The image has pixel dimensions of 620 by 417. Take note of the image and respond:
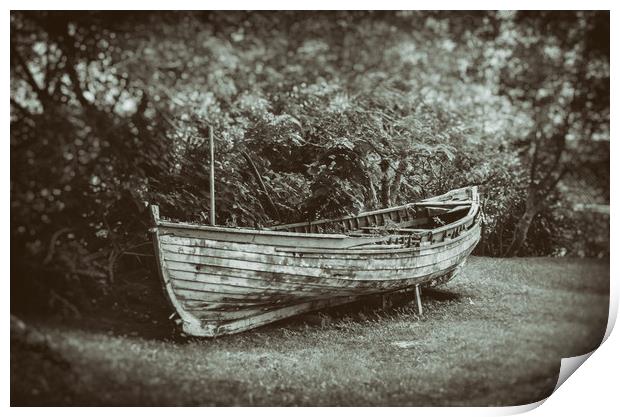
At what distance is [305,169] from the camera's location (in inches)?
161

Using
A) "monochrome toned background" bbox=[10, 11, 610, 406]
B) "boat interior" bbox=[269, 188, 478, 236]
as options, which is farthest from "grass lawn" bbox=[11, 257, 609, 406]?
"boat interior" bbox=[269, 188, 478, 236]

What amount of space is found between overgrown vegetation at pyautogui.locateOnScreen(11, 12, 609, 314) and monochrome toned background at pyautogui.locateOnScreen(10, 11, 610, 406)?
0.01 metres

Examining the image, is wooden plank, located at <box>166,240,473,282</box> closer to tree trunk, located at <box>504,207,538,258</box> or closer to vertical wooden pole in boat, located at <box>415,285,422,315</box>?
vertical wooden pole in boat, located at <box>415,285,422,315</box>

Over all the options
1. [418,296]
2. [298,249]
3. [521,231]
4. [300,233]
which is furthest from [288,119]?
[521,231]

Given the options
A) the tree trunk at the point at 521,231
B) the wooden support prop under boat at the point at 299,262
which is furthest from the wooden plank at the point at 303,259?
the tree trunk at the point at 521,231

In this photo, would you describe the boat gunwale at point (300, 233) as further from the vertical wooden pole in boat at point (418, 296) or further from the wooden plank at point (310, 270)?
the vertical wooden pole in boat at point (418, 296)

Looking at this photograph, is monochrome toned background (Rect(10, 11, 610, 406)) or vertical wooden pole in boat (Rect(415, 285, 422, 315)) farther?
vertical wooden pole in boat (Rect(415, 285, 422, 315))

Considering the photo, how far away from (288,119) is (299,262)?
111 centimetres

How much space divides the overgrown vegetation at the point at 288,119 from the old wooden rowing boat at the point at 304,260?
332 millimetres

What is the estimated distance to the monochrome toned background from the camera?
3.47m

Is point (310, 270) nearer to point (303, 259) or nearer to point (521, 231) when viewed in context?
point (303, 259)

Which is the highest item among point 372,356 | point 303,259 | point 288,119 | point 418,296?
point 288,119

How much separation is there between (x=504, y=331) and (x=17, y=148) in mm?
3660

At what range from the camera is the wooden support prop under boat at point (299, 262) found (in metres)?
Result: 3.69
